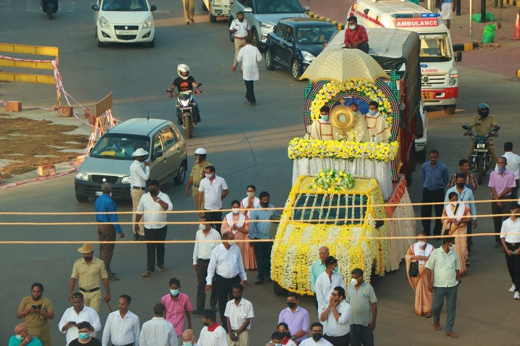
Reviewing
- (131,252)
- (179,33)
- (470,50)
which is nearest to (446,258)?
(131,252)

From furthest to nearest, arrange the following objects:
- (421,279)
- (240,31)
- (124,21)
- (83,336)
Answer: (124,21) → (240,31) → (421,279) → (83,336)

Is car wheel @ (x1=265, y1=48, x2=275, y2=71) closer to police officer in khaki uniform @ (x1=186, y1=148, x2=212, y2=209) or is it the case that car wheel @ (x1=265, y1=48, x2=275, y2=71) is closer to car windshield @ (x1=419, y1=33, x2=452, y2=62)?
car windshield @ (x1=419, y1=33, x2=452, y2=62)

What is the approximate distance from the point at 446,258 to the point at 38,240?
7472mm

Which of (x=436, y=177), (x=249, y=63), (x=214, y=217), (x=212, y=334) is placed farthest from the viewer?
(x=249, y=63)

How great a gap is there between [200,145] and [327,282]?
37.1 ft

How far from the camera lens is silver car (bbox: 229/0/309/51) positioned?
34250 mm

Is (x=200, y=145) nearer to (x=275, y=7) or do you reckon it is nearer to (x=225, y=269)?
(x=225, y=269)

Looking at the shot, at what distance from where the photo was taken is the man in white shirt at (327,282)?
47.6ft

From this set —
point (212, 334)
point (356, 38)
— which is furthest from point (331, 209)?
point (356, 38)

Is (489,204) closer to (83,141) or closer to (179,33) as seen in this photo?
(83,141)

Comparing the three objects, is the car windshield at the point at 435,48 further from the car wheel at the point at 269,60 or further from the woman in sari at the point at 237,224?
the woman in sari at the point at 237,224

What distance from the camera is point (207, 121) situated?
27.9 metres

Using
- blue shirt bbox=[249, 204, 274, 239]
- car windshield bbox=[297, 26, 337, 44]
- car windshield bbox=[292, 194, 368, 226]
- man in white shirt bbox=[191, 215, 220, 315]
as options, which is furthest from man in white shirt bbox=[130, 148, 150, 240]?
car windshield bbox=[297, 26, 337, 44]

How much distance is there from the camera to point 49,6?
4128 cm
